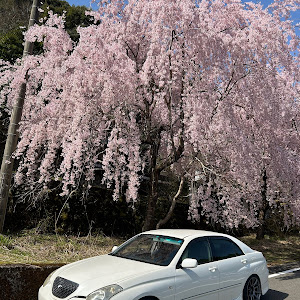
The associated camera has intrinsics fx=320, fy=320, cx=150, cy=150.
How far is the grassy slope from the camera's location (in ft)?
21.0

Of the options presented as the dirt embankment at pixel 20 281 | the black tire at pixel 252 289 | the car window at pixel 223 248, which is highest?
the car window at pixel 223 248

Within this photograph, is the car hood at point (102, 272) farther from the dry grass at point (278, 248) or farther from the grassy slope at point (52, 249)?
the dry grass at point (278, 248)

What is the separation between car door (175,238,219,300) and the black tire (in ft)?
2.71

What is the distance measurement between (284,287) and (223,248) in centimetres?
244

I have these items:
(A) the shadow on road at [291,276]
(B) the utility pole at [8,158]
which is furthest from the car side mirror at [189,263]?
A: (B) the utility pole at [8,158]

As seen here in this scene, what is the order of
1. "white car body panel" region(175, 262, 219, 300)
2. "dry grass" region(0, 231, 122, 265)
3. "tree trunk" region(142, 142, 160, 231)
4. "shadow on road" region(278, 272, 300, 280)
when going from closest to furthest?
1. "white car body panel" region(175, 262, 219, 300)
2. "dry grass" region(0, 231, 122, 265)
3. "shadow on road" region(278, 272, 300, 280)
4. "tree trunk" region(142, 142, 160, 231)

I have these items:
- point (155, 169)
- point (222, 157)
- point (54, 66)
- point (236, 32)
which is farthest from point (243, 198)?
point (54, 66)

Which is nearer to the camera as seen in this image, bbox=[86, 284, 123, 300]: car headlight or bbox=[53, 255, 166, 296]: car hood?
bbox=[86, 284, 123, 300]: car headlight

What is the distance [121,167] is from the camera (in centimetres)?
806

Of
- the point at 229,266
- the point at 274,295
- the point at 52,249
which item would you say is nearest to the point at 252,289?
the point at 229,266

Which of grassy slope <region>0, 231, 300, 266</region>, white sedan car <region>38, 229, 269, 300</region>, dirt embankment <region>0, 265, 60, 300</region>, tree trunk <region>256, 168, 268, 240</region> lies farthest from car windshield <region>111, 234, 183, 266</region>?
tree trunk <region>256, 168, 268, 240</region>

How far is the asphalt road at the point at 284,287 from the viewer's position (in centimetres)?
583

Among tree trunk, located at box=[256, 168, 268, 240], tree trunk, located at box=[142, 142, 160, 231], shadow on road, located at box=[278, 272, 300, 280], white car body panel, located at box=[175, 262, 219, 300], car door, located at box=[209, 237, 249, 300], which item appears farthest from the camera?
tree trunk, located at box=[256, 168, 268, 240]

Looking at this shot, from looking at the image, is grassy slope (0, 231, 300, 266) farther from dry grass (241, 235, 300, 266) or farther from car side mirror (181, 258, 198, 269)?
car side mirror (181, 258, 198, 269)
